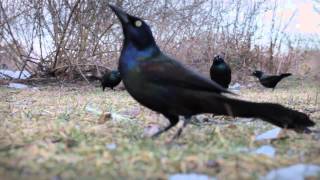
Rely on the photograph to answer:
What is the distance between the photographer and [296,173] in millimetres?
2273

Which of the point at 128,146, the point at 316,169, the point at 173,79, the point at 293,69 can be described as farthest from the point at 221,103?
the point at 293,69

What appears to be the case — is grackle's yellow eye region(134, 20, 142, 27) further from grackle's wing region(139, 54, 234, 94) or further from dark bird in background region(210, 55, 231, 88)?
dark bird in background region(210, 55, 231, 88)

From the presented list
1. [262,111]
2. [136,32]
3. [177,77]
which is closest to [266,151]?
[262,111]

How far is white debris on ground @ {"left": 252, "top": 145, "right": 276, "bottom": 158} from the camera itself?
2.81m

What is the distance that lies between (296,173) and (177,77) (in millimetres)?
1093

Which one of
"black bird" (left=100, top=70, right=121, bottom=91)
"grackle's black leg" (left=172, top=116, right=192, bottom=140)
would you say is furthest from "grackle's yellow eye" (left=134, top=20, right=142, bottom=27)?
"black bird" (left=100, top=70, right=121, bottom=91)

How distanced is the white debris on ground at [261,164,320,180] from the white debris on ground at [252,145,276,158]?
14.0 inches

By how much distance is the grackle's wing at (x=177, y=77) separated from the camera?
316 centimetres

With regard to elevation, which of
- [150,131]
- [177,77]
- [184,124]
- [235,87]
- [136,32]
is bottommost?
[235,87]

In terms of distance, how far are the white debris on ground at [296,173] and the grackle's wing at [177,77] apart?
848 mm

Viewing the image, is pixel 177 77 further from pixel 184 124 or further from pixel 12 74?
pixel 12 74

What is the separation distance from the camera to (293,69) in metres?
14.8

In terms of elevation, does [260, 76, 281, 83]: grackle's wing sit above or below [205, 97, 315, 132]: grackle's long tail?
below

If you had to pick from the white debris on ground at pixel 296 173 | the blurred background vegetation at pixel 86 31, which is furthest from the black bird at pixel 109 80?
the white debris on ground at pixel 296 173
